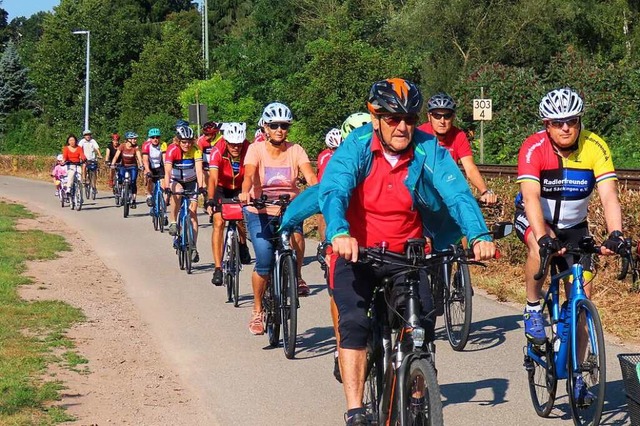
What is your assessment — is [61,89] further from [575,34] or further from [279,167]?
[279,167]

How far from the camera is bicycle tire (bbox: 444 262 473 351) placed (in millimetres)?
9492

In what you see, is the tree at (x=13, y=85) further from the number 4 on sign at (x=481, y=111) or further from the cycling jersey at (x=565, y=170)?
the cycling jersey at (x=565, y=170)

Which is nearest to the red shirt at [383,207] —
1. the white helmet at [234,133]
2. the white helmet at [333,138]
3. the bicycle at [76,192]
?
the white helmet at [333,138]

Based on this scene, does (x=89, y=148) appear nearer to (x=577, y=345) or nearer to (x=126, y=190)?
(x=126, y=190)

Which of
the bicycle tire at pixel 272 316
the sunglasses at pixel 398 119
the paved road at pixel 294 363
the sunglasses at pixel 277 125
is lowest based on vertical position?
the paved road at pixel 294 363

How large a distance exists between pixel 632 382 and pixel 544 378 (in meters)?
1.40

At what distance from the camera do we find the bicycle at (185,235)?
1538 centimetres

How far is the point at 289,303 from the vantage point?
31.2 feet

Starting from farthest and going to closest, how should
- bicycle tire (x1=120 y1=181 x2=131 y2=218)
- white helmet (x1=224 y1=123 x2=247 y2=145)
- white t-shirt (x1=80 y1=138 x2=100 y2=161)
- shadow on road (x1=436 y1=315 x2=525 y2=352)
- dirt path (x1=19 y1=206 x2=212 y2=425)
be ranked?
white t-shirt (x1=80 y1=138 x2=100 y2=161) → bicycle tire (x1=120 y1=181 x2=131 y2=218) → white helmet (x1=224 y1=123 x2=247 y2=145) → shadow on road (x1=436 y1=315 x2=525 y2=352) → dirt path (x1=19 y1=206 x2=212 y2=425)

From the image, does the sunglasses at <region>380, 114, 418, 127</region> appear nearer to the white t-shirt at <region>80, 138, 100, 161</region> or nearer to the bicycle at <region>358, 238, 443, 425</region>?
the bicycle at <region>358, 238, 443, 425</region>

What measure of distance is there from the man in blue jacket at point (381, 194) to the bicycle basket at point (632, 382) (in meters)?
1.11

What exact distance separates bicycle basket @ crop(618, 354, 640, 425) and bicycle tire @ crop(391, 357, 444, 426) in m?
1.23

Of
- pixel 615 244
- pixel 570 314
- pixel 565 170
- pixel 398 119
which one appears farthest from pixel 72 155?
pixel 398 119

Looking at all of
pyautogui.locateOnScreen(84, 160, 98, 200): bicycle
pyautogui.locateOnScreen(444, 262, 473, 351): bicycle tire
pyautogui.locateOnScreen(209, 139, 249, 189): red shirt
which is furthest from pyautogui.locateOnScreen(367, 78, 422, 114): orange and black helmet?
pyautogui.locateOnScreen(84, 160, 98, 200): bicycle
